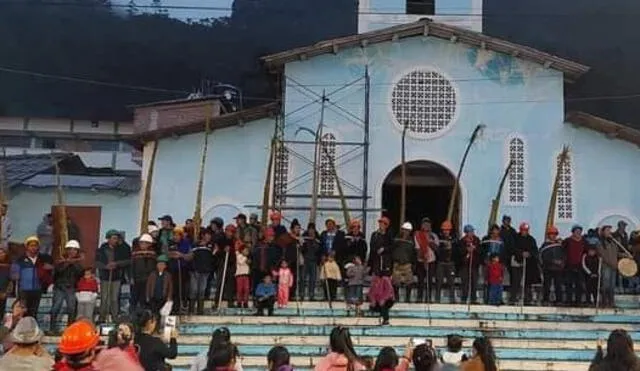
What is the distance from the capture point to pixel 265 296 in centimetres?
1441

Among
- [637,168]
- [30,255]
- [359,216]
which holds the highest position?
[637,168]

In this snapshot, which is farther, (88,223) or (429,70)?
(429,70)

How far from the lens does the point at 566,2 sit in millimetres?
41094

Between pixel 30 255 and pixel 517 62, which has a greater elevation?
pixel 517 62

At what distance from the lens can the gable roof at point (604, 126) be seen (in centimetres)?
2069

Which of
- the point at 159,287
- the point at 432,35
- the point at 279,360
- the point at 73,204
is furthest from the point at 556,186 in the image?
the point at 279,360

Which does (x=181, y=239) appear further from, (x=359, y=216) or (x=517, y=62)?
(x=517, y=62)

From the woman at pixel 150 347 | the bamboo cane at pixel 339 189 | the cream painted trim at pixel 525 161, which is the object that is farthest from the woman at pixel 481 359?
the cream painted trim at pixel 525 161

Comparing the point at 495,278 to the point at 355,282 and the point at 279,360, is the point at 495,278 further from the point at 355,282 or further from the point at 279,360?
the point at 279,360

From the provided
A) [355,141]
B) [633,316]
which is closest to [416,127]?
[355,141]

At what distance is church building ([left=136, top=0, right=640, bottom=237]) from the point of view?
20.8 meters

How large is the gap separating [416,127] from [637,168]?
233 inches

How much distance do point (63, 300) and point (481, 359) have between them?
9.07 meters

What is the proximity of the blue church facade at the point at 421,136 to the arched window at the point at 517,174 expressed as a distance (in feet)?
0.09
